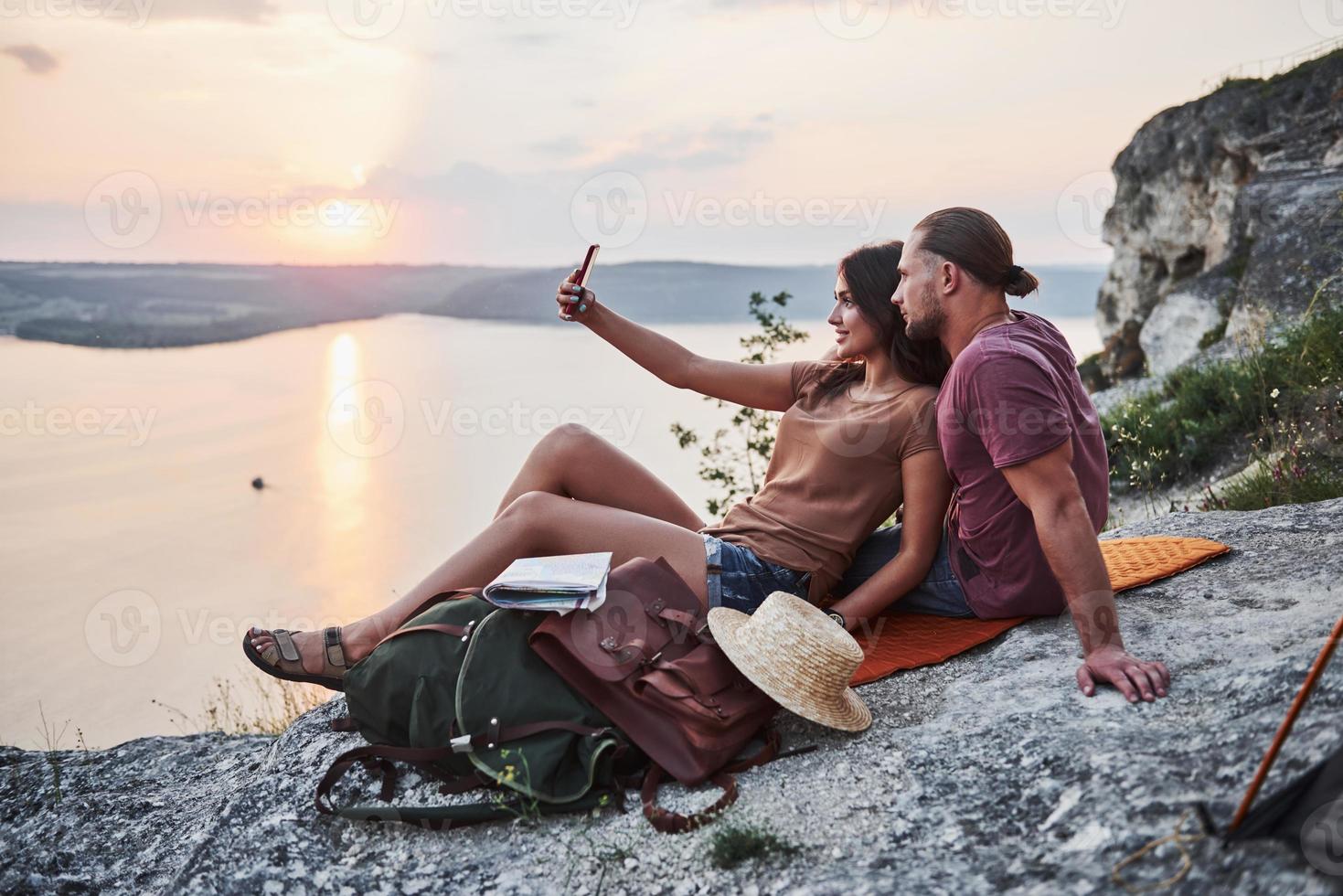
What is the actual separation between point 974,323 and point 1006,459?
1.83ft

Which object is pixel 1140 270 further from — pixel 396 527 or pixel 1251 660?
pixel 1251 660

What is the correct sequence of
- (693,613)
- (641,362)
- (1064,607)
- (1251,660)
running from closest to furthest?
(1251,660)
(693,613)
(1064,607)
(641,362)

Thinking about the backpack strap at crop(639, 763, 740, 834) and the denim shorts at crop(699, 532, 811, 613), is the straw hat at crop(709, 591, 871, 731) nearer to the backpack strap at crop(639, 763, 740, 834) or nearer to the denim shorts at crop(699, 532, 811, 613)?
the backpack strap at crop(639, 763, 740, 834)

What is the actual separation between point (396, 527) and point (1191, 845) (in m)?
16.6

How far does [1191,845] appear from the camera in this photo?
73.2 inches

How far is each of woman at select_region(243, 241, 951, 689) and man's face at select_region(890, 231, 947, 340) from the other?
153 millimetres

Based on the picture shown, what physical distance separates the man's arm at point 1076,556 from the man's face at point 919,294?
0.61 meters

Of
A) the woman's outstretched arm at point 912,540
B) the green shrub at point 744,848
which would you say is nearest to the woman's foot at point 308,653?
the green shrub at point 744,848

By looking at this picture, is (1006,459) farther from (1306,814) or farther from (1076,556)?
(1306,814)

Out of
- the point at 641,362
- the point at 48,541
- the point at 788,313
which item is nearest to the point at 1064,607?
the point at 641,362

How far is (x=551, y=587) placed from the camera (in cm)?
281

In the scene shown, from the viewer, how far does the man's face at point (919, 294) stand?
314 cm

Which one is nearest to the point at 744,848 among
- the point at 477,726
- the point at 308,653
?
the point at 477,726

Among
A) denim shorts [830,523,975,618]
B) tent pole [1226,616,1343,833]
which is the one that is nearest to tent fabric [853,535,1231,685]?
denim shorts [830,523,975,618]
